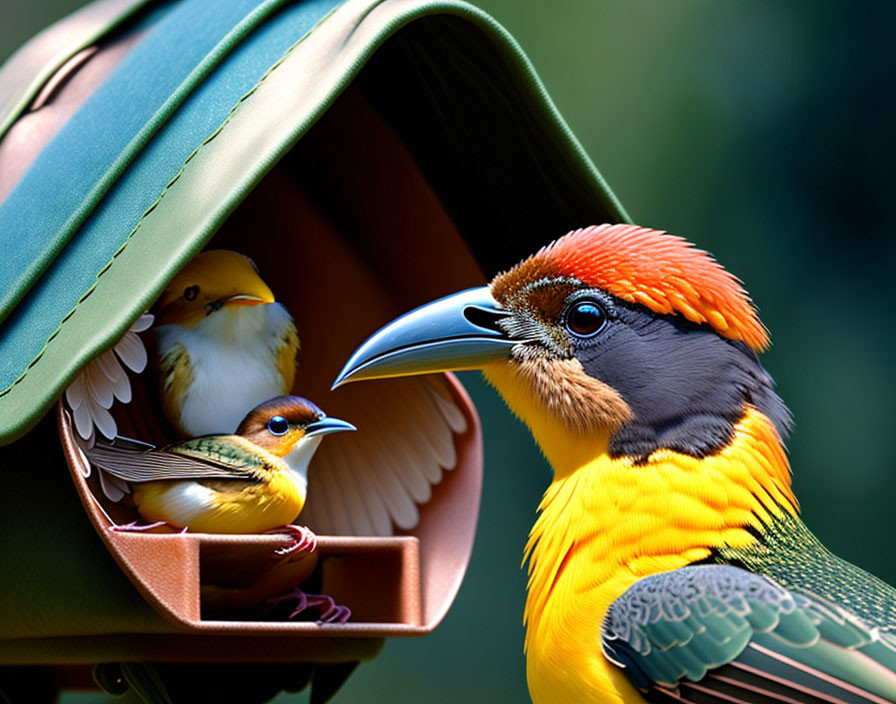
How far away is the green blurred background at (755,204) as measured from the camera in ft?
15.0

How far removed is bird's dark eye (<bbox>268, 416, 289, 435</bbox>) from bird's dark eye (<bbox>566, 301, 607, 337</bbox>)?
1.55 ft

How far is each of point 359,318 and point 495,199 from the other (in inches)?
14.2

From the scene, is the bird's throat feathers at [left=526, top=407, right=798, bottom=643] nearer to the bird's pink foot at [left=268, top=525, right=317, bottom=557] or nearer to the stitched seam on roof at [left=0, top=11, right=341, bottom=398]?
the bird's pink foot at [left=268, top=525, right=317, bottom=557]

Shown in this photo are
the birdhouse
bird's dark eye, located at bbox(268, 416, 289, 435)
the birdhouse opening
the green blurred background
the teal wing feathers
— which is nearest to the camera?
the teal wing feathers

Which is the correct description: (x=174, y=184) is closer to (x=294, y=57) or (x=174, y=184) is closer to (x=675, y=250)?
(x=294, y=57)

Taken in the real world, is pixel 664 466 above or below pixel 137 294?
below

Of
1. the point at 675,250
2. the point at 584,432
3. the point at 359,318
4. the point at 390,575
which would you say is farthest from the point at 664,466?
the point at 359,318

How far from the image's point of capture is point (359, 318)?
2424 mm

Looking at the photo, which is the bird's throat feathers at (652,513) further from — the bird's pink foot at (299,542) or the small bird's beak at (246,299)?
the small bird's beak at (246,299)

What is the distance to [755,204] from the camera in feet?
16.0

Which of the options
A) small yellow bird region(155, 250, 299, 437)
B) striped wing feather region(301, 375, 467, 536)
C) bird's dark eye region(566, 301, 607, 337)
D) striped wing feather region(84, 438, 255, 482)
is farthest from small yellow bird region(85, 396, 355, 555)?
bird's dark eye region(566, 301, 607, 337)

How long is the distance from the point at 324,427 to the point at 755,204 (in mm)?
3190

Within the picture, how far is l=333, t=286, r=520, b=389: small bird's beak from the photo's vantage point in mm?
1973

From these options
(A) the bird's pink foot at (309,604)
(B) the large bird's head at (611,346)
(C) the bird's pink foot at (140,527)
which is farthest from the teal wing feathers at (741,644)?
(C) the bird's pink foot at (140,527)
